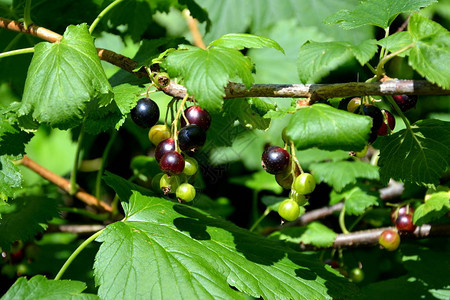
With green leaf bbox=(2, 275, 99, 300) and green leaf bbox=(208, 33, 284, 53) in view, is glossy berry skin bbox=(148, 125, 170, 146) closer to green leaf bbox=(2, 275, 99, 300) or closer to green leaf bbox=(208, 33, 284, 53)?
green leaf bbox=(208, 33, 284, 53)

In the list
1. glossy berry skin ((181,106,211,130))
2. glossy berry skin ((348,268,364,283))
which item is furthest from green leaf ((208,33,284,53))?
glossy berry skin ((348,268,364,283))

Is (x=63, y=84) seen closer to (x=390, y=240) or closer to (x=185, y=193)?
A: (x=185, y=193)

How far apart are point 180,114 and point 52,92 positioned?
329 millimetres

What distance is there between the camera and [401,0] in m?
1.38

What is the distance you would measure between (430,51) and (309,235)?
1.19 meters

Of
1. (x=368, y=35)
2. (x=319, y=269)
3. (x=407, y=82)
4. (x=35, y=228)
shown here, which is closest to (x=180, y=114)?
(x=407, y=82)

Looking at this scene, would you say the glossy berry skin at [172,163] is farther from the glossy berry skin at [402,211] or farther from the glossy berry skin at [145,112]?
the glossy berry skin at [402,211]

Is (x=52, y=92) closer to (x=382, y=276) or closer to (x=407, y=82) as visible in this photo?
(x=407, y=82)

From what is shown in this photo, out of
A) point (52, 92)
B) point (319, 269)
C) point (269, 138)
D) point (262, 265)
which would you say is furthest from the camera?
point (269, 138)

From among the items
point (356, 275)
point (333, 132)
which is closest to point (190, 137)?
point (333, 132)

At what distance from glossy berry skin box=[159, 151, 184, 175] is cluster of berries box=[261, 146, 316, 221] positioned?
21 centimetres

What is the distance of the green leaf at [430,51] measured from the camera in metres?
1.09

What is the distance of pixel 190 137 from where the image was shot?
1.34 m

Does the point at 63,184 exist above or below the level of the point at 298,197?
below
